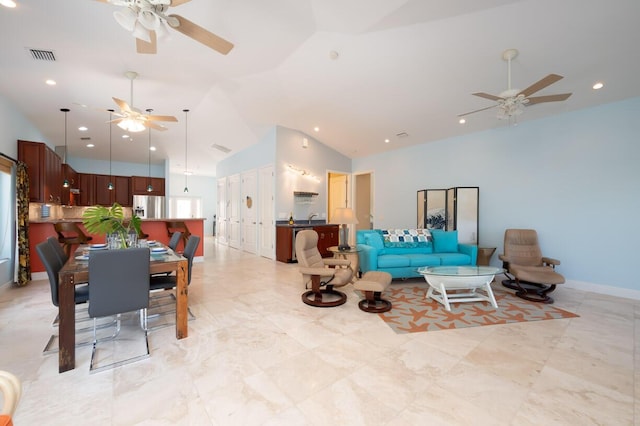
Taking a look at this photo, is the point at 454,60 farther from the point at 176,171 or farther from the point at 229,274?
the point at 176,171

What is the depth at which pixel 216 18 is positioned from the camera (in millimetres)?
3113

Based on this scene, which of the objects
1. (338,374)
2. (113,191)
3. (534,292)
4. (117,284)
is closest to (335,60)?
(117,284)

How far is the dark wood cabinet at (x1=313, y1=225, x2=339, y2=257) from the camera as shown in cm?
650

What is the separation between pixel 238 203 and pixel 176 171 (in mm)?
4965

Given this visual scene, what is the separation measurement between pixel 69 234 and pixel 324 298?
4.99 m

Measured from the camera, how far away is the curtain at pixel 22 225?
166 inches

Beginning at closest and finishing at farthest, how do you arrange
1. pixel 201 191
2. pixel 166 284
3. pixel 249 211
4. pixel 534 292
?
pixel 166 284
pixel 534 292
pixel 249 211
pixel 201 191

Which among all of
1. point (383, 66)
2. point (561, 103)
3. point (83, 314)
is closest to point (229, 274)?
point (83, 314)

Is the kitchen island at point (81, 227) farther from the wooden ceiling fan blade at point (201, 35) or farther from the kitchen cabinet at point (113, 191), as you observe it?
the wooden ceiling fan blade at point (201, 35)

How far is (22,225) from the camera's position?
14.0 feet

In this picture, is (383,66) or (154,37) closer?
(154,37)

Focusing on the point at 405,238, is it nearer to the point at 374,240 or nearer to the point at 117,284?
the point at 374,240

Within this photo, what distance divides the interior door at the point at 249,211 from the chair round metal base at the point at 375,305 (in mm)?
4455

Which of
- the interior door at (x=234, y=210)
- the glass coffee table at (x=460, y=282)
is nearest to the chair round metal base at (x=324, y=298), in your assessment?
the glass coffee table at (x=460, y=282)
